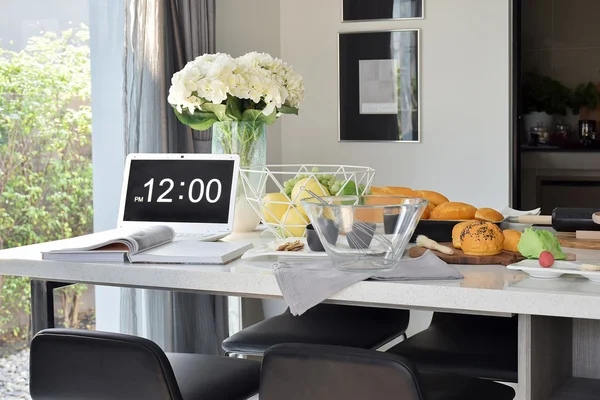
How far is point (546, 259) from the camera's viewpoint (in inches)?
58.9

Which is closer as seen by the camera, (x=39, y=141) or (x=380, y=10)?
(x=39, y=141)

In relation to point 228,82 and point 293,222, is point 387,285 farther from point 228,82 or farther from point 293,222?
point 228,82

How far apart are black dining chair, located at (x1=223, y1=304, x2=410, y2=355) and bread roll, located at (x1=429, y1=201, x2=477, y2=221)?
17.2 inches

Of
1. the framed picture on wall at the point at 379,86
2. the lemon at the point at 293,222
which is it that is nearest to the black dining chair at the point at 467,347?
the lemon at the point at 293,222

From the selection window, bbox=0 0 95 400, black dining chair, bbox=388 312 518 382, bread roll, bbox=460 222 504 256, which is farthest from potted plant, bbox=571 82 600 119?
bread roll, bbox=460 222 504 256

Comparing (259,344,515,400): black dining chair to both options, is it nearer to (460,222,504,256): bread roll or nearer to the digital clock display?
(460,222,504,256): bread roll

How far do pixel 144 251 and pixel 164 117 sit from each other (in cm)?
162

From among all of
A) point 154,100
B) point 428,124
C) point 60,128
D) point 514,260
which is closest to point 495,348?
point 514,260

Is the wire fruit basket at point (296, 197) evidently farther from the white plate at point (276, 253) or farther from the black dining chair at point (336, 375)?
the black dining chair at point (336, 375)

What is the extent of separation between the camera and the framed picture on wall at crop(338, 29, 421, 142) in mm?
4500

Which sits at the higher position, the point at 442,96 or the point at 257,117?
the point at 442,96

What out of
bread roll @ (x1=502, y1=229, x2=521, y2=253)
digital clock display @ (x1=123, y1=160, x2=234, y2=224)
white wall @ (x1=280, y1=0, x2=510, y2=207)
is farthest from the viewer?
white wall @ (x1=280, y1=0, x2=510, y2=207)

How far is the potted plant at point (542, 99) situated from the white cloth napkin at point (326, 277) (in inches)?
144

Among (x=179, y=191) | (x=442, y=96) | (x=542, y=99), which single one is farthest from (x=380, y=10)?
(x=179, y=191)
